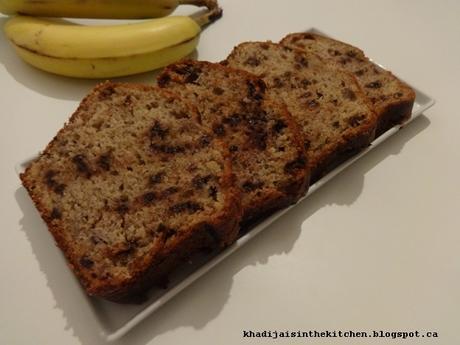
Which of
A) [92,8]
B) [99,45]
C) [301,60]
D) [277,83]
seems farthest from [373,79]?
[92,8]

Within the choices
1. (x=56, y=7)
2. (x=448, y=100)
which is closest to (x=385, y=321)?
(x=448, y=100)

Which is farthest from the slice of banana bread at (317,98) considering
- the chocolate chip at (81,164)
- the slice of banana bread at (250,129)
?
the chocolate chip at (81,164)

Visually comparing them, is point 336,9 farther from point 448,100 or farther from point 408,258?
point 408,258

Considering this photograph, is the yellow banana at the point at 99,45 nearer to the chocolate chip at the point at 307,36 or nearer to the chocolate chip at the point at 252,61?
the chocolate chip at the point at 252,61

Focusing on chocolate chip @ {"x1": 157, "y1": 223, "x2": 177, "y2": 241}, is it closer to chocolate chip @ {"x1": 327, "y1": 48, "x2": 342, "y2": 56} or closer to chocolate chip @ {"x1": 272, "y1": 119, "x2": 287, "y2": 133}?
chocolate chip @ {"x1": 272, "y1": 119, "x2": 287, "y2": 133}

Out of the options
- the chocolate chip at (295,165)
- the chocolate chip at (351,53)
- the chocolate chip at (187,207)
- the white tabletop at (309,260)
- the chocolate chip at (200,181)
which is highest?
the chocolate chip at (351,53)

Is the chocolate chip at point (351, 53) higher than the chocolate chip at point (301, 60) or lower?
lower

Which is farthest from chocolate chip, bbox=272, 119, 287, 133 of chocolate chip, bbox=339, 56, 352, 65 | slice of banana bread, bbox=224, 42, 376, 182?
chocolate chip, bbox=339, 56, 352, 65
